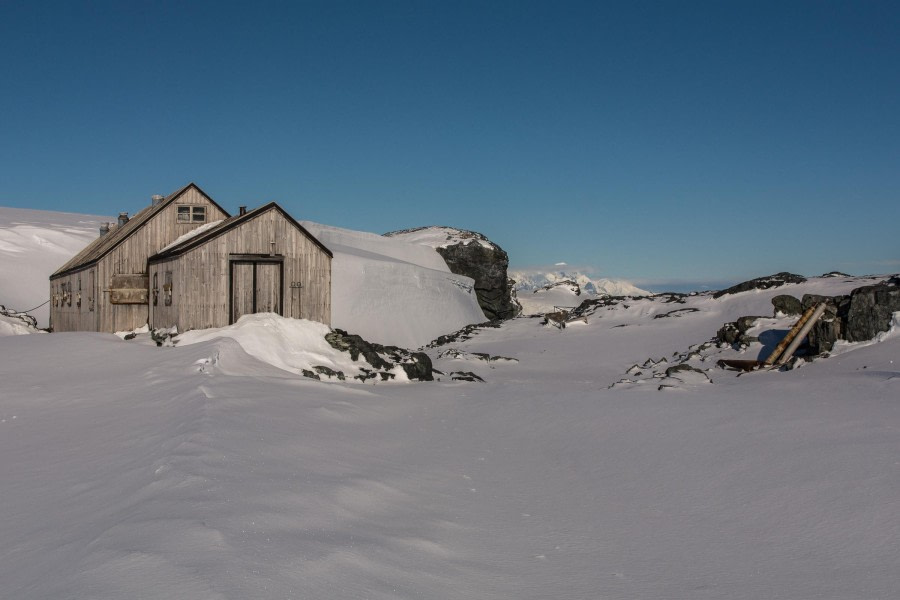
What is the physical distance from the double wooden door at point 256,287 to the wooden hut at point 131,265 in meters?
4.90

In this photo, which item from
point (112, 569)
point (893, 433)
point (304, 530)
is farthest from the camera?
point (893, 433)

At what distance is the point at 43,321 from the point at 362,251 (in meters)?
22.8

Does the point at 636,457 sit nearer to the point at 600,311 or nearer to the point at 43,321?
the point at 600,311

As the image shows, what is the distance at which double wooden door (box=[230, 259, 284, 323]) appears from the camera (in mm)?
21188

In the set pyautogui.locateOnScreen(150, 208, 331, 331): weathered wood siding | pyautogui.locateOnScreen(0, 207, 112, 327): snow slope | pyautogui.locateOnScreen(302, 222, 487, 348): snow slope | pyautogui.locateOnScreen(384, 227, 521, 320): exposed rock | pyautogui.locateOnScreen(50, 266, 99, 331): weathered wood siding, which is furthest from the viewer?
pyautogui.locateOnScreen(384, 227, 521, 320): exposed rock

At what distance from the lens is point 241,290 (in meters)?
21.3

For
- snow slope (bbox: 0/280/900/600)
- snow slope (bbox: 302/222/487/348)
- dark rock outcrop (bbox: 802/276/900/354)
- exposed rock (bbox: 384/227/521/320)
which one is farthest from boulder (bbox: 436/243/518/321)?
snow slope (bbox: 0/280/900/600)

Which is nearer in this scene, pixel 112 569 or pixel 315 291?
pixel 112 569

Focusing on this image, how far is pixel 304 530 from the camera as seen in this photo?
5.90 meters

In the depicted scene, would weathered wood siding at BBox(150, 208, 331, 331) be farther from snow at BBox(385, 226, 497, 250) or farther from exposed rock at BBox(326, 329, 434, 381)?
snow at BBox(385, 226, 497, 250)

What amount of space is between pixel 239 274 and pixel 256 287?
24.0 inches

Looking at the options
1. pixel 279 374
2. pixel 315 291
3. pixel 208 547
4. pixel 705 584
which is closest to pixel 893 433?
pixel 705 584

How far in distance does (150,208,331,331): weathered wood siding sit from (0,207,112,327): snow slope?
115 feet

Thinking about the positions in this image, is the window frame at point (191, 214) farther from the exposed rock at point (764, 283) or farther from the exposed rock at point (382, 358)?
the exposed rock at point (764, 283)
